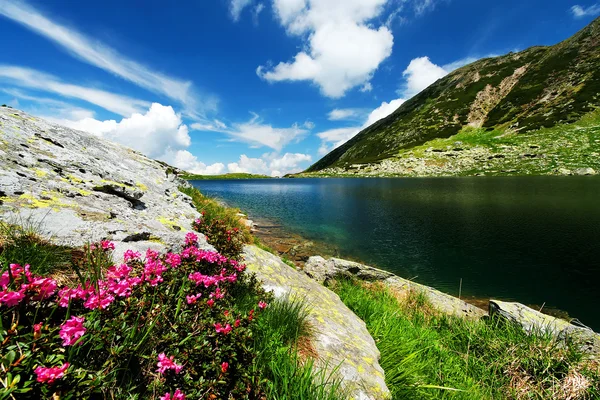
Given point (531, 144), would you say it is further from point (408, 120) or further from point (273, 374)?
point (273, 374)

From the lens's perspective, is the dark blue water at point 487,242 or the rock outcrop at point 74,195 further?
the dark blue water at point 487,242

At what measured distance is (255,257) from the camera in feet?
25.1

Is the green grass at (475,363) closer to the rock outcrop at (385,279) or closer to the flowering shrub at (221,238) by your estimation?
the rock outcrop at (385,279)

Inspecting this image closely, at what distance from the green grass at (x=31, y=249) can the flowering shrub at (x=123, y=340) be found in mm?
979

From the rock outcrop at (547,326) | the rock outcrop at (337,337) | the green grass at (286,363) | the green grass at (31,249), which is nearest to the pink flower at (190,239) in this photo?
the rock outcrop at (337,337)

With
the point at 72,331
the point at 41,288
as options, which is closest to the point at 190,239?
the point at 41,288

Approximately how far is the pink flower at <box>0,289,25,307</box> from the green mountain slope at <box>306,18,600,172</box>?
138437 mm

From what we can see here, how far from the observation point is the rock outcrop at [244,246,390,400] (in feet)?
13.1

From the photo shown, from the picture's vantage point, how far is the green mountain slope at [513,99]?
108938 millimetres

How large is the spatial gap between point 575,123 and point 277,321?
140809 millimetres

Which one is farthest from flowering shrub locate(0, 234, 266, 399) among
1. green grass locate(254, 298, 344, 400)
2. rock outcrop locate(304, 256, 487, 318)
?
rock outcrop locate(304, 256, 487, 318)

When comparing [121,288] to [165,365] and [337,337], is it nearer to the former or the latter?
[165,365]

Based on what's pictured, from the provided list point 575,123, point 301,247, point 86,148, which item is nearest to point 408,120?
point 575,123

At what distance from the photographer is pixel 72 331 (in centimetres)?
201
